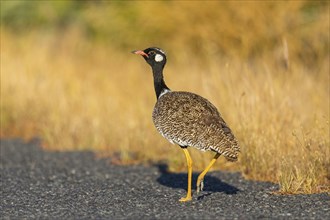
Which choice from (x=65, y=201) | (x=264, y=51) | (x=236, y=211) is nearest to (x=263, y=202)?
(x=236, y=211)

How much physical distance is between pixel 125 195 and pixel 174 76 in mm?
6955

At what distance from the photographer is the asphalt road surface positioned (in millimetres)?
8008

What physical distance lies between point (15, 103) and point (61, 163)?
3594 mm

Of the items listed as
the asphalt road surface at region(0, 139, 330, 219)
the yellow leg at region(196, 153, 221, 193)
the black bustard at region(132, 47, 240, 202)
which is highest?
the black bustard at region(132, 47, 240, 202)

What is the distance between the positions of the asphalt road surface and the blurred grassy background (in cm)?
42

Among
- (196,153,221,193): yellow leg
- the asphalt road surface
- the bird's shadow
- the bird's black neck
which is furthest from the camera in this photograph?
the bird's shadow

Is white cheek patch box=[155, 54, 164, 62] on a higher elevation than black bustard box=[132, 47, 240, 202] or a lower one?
higher

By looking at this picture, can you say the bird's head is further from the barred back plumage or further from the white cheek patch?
the barred back plumage

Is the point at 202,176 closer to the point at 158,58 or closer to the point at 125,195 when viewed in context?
the point at 125,195

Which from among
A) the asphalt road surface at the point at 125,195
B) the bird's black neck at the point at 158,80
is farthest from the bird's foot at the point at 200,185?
the bird's black neck at the point at 158,80

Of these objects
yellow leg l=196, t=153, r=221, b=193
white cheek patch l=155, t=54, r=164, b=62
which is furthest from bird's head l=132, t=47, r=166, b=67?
yellow leg l=196, t=153, r=221, b=193

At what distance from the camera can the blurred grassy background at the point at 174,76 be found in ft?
34.0

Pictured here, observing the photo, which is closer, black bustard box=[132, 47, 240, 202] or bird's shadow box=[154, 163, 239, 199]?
black bustard box=[132, 47, 240, 202]

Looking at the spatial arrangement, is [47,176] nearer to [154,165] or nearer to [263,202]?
[154,165]
